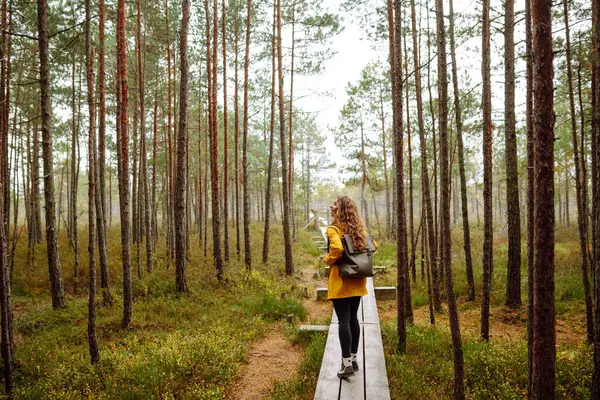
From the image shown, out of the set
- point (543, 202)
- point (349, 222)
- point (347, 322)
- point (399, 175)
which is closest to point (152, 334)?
point (347, 322)

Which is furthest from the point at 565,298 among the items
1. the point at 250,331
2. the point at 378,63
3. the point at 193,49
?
the point at 193,49

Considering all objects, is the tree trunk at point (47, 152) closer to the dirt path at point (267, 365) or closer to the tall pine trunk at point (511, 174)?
the dirt path at point (267, 365)

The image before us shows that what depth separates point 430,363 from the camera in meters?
5.24

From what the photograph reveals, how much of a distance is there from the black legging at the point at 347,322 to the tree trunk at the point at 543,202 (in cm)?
213

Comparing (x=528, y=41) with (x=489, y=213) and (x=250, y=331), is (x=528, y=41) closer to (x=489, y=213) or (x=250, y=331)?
(x=489, y=213)

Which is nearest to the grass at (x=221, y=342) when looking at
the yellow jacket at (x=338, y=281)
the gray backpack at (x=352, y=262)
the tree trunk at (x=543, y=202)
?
the yellow jacket at (x=338, y=281)

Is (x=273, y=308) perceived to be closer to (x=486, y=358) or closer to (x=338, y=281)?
(x=338, y=281)

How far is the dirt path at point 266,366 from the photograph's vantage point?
17.2 feet

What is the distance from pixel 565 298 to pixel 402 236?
643 cm

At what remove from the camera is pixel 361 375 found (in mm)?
4332

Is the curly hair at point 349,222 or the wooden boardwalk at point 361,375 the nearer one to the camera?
the wooden boardwalk at point 361,375

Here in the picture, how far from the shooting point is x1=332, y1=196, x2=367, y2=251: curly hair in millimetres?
4516

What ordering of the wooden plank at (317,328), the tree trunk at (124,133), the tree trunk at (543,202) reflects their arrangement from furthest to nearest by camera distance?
the tree trunk at (124,133) → the wooden plank at (317,328) → the tree trunk at (543,202)

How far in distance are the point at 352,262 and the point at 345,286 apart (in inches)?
14.4
